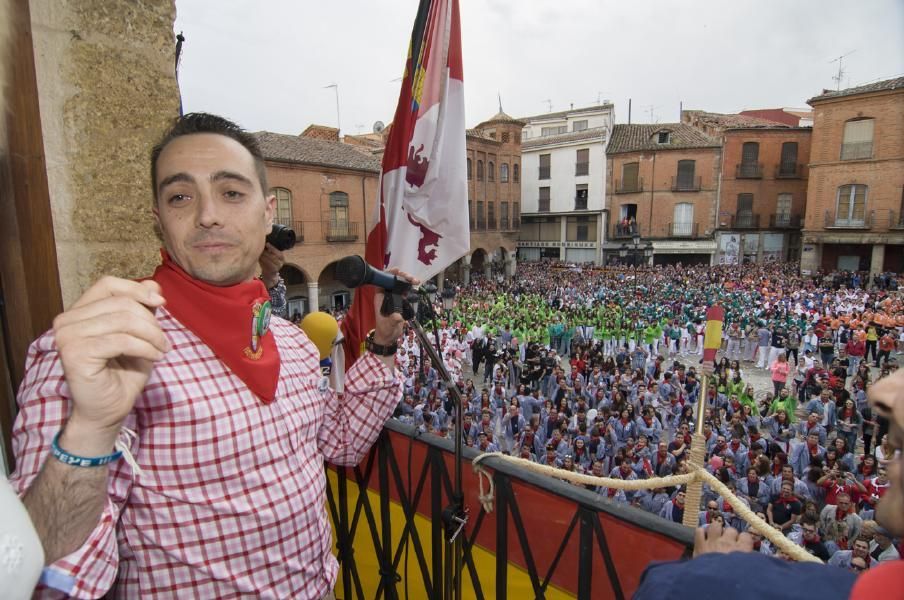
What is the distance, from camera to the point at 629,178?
3294 cm

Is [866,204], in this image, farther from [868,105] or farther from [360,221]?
[360,221]

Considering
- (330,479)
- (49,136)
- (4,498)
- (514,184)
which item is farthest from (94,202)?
(514,184)

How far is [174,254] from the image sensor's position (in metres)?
1.45

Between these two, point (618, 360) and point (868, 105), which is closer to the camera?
point (618, 360)

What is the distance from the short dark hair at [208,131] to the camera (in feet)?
5.04

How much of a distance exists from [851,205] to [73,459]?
108ft

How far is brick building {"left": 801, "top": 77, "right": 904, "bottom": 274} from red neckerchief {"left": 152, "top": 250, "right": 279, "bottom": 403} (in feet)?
104

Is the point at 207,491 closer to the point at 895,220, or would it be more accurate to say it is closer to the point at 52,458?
the point at 52,458

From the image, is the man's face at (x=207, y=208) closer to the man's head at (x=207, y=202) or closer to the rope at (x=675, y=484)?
the man's head at (x=207, y=202)

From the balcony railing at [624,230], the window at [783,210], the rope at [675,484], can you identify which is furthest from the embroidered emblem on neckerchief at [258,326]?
the window at [783,210]

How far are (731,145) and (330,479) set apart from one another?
113 ft

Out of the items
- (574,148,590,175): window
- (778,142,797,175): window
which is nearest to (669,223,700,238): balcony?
(778,142,797,175): window

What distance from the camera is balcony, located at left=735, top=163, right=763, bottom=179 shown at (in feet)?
101

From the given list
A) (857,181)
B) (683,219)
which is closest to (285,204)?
(683,219)
